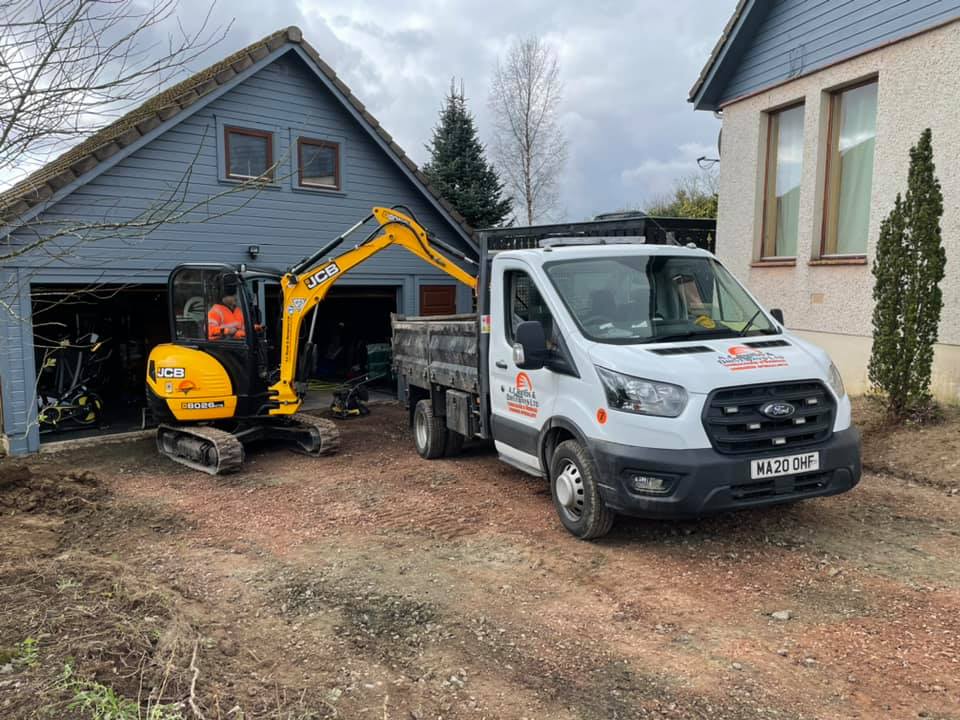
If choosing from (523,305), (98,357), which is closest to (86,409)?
(98,357)

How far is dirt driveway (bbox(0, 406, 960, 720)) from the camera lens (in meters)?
3.48

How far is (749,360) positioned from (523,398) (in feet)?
6.63

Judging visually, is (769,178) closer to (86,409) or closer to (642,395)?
(642,395)

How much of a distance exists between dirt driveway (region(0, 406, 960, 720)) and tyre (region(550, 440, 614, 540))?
165mm

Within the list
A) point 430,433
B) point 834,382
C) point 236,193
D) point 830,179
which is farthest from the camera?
point 236,193

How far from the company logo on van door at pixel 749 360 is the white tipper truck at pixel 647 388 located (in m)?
0.01

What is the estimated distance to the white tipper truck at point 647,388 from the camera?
4.96m

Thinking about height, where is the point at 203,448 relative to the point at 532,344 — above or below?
below

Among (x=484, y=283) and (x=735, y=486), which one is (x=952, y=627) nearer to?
(x=735, y=486)

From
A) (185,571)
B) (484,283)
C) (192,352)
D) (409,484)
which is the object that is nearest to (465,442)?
(409,484)

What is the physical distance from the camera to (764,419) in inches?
198

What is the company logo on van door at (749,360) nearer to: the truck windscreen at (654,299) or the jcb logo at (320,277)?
the truck windscreen at (654,299)

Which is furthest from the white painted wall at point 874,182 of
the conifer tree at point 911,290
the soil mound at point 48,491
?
the soil mound at point 48,491

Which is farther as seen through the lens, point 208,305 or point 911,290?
point 208,305
